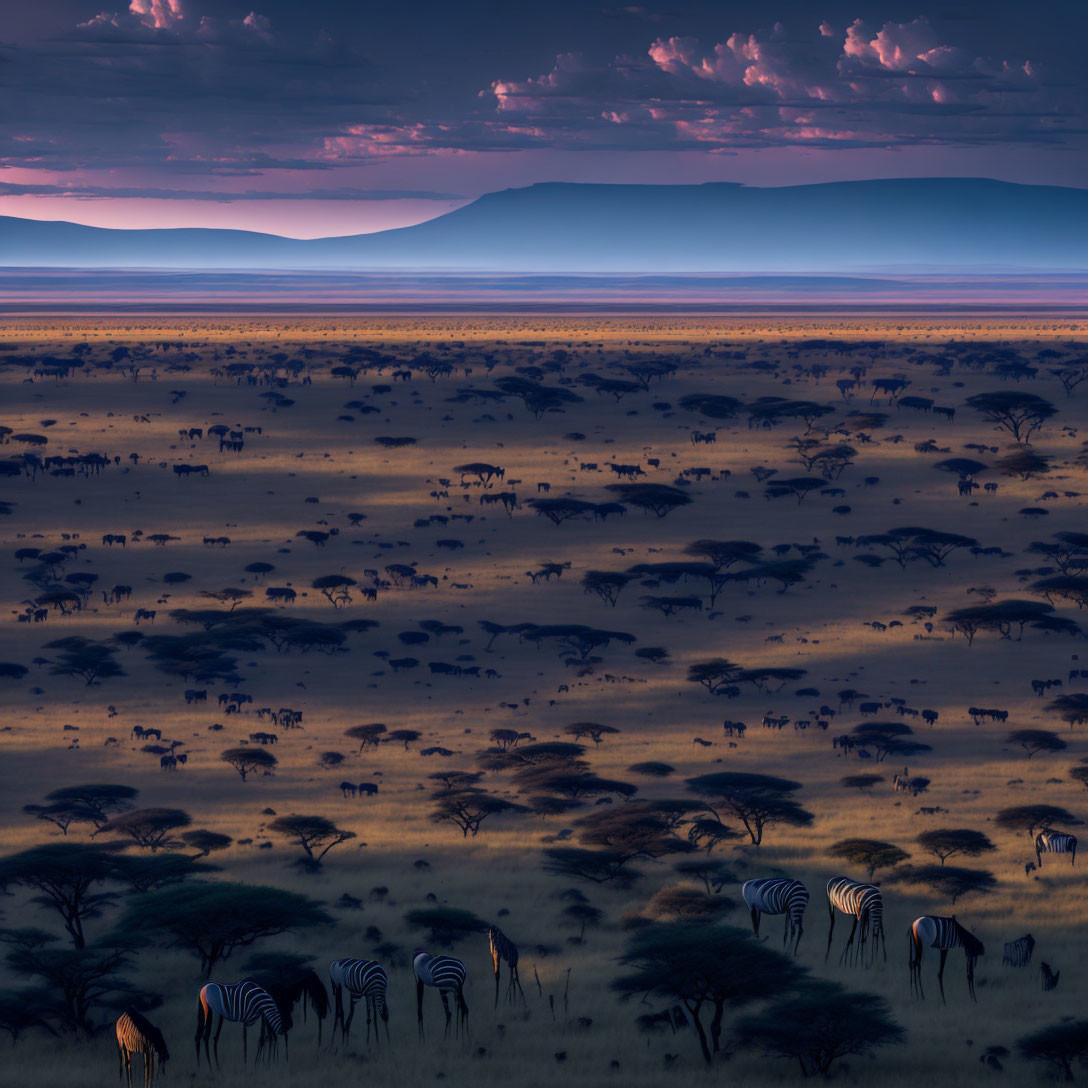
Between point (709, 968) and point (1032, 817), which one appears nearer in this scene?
point (709, 968)

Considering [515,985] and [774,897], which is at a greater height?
[774,897]

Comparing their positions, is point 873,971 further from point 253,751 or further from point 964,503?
point 964,503

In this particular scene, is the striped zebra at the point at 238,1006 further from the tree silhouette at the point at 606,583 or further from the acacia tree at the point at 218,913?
the tree silhouette at the point at 606,583

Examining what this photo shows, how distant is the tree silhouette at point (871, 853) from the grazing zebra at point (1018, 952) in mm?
3882

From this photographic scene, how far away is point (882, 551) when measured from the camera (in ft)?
241

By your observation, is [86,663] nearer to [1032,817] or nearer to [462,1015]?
[462,1015]

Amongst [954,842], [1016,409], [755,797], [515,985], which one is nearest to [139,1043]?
[515,985]

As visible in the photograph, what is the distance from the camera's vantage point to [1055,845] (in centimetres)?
3550

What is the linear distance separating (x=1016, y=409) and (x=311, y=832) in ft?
255

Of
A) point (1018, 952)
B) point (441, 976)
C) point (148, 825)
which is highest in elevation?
point (441, 976)

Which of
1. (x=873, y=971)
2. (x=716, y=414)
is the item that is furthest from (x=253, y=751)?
(x=716, y=414)

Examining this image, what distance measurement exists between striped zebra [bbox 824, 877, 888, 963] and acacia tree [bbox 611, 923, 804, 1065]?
4010mm

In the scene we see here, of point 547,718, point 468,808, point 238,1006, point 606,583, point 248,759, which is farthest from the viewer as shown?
point 606,583

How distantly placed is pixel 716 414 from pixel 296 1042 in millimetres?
85913
